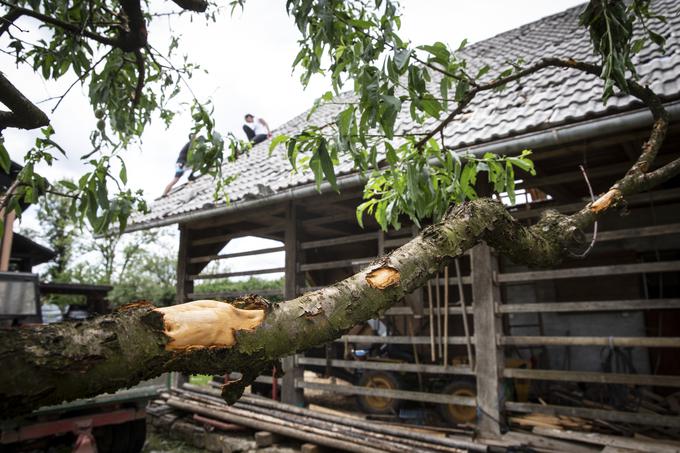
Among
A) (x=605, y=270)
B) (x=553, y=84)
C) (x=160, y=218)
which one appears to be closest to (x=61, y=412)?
(x=160, y=218)

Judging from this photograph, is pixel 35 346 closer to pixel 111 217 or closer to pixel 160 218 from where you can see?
pixel 111 217

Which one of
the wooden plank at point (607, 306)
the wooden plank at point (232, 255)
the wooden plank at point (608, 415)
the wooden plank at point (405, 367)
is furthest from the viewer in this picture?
the wooden plank at point (232, 255)

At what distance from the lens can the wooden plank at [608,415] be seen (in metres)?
3.40

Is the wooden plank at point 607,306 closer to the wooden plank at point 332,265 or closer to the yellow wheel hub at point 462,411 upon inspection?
the yellow wheel hub at point 462,411

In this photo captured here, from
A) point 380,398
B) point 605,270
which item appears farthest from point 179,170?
point 605,270

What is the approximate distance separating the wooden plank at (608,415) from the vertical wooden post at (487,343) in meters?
0.20

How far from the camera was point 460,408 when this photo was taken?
5.18 metres

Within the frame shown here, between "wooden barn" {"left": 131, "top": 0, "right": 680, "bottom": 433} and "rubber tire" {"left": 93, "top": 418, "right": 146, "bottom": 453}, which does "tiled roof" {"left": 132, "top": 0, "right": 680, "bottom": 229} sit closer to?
"wooden barn" {"left": 131, "top": 0, "right": 680, "bottom": 433}

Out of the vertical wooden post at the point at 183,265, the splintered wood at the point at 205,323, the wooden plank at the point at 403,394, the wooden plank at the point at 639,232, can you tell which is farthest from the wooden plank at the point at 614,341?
the vertical wooden post at the point at 183,265

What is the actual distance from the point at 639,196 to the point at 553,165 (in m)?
0.98

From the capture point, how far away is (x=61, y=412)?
446 centimetres

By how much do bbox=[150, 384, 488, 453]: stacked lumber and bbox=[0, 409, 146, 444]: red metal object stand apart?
1.15 meters

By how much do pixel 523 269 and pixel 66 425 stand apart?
21.6 feet

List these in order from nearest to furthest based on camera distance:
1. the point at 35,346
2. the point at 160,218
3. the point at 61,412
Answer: the point at 35,346 < the point at 61,412 < the point at 160,218
